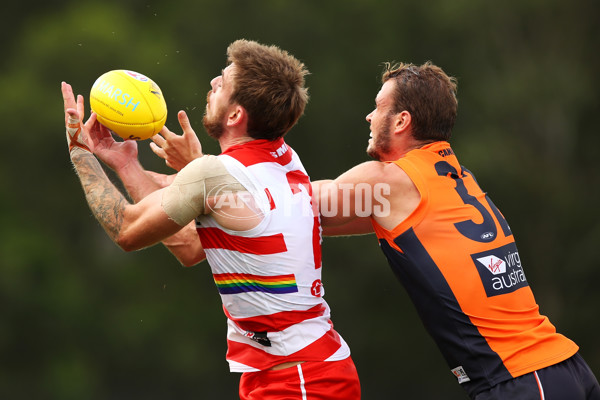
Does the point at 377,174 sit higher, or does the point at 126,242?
the point at 377,174

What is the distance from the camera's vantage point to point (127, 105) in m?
4.31

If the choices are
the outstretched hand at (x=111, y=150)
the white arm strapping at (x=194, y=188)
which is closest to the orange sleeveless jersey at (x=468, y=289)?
the white arm strapping at (x=194, y=188)

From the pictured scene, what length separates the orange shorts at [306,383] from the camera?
391 centimetres

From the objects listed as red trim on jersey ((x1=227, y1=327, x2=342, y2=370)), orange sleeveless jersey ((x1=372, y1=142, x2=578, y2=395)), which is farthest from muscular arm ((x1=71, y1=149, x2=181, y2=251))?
orange sleeveless jersey ((x1=372, y1=142, x2=578, y2=395))

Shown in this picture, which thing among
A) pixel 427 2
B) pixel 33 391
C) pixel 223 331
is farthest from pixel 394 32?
pixel 33 391

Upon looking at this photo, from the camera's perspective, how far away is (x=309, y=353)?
3977 mm

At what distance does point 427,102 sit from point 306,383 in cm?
164

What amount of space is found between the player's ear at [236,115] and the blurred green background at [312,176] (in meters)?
9.87

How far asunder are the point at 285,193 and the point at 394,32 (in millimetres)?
11147

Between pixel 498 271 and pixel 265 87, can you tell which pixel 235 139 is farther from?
pixel 498 271

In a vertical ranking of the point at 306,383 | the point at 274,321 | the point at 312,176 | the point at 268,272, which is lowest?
the point at 306,383

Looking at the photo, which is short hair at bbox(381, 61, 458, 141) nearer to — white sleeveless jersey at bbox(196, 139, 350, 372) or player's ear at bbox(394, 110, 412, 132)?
player's ear at bbox(394, 110, 412, 132)

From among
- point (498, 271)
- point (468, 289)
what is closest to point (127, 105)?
point (468, 289)

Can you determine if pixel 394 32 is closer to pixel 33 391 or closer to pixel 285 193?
pixel 33 391
